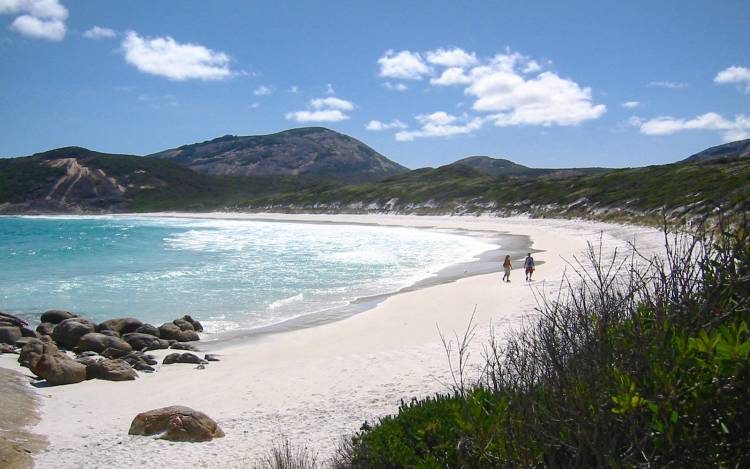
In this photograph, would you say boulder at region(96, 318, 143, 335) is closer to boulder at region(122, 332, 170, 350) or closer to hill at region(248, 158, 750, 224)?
boulder at region(122, 332, 170, 350)

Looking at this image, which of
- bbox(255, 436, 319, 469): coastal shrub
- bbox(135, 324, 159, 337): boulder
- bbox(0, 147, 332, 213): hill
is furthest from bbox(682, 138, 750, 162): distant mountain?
bbox(255, 436, 319, 469): coastal shrub

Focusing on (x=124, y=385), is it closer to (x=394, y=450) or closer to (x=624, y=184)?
(x=394, y=450)

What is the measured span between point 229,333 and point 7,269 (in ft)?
73.1

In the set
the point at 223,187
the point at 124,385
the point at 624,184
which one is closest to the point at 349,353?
the point at 124,385

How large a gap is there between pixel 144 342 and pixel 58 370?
10.4ft

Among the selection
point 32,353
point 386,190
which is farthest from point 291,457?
point 386,190

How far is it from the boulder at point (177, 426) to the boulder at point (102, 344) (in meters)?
5.42

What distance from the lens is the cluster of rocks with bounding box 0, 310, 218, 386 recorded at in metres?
10.5

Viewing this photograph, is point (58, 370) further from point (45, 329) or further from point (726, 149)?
point (726, 149)

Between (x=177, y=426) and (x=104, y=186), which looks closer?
(x=177, y=426)

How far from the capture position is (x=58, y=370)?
10188 mm

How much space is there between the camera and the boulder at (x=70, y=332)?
43.2ft

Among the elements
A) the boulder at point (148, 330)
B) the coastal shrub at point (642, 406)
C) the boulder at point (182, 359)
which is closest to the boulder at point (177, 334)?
the boulder at point (148, 330)

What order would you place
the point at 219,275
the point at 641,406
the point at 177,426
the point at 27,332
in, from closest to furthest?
the point at 641,406 → the point at 177,426 → the point at 27,332 → the point at 219,275
